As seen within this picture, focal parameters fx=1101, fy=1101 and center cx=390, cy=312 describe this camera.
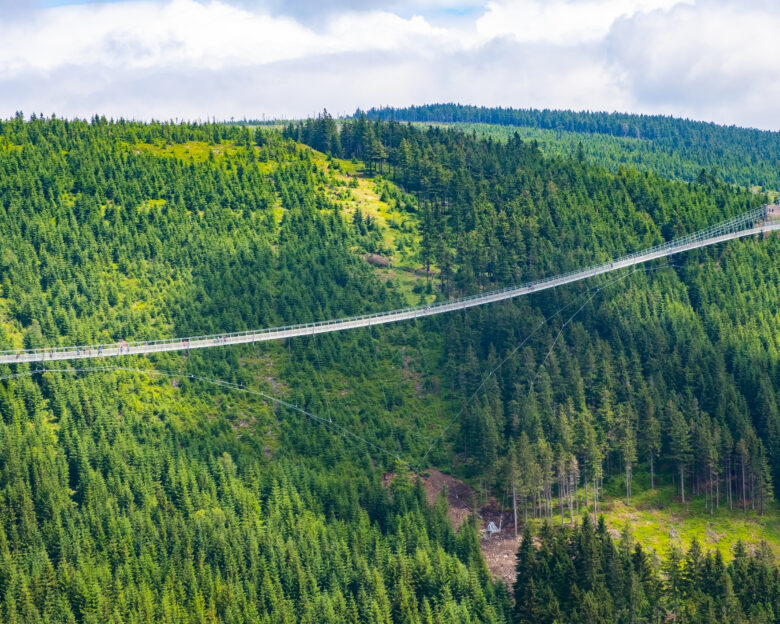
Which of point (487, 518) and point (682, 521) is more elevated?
point (487, 518)

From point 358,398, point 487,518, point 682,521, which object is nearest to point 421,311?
point 358,398

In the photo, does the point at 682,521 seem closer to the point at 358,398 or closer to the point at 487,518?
the point at 487,518

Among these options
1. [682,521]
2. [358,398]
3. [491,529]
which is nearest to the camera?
[491,529]

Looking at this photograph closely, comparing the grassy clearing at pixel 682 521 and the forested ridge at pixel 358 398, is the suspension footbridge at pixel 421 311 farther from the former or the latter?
the grassy clearing at pixel 682 521

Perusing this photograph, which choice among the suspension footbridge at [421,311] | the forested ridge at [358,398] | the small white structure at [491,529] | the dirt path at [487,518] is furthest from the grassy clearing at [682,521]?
the suspension footbridge at [421,311]

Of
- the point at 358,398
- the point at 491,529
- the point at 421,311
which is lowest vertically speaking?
the point at 491,529

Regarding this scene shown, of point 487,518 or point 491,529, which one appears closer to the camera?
point 491,529

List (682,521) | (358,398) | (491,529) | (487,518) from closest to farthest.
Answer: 1. (491,529)
2. (682,521)
3. (487,518)
4. (358,398)

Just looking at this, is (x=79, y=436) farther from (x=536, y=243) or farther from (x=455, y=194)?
(x=455, y=194)
